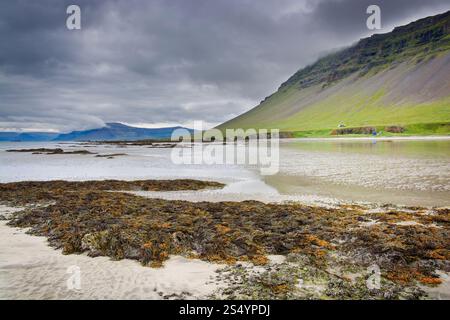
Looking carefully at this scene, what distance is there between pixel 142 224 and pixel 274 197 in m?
8.33

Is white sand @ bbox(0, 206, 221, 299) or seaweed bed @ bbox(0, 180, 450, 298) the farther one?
seaweed bed @ bbox(0, 180, 450, 298)

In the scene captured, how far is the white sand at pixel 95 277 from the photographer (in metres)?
6.10

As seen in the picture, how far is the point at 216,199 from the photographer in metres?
16.5

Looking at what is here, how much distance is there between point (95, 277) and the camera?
6.84 m

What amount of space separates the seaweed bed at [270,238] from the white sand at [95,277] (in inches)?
15.9

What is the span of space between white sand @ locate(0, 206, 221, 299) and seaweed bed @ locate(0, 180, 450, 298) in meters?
0.40

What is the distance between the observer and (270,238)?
916 cm

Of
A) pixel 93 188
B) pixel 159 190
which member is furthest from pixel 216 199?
pixel 93 188

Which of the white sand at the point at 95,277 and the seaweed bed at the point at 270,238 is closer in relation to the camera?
the white sand at the point at 95,277

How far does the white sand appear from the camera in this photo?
6098mm

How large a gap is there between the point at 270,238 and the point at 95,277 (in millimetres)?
4909

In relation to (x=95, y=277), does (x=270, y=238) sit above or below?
above

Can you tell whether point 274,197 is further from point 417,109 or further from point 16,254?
point 417,109

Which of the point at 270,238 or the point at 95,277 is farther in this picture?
the point at 270,238
